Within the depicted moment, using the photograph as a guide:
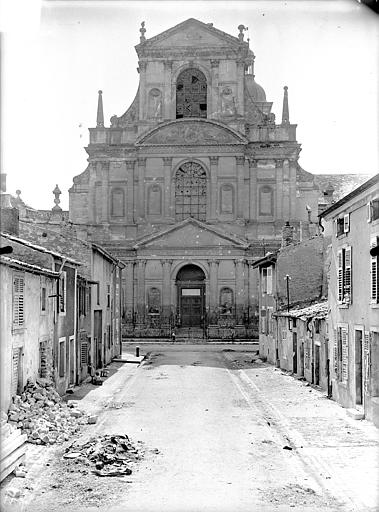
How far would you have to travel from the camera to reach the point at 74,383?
85.3 feet

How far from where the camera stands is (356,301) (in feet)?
66.5

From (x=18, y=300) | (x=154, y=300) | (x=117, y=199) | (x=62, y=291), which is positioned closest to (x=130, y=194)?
(x=117, y=199)

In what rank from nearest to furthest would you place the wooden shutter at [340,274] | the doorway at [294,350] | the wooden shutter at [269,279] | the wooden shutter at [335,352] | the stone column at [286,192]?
the wooden shutter at [340,274]
the wooden shutter at [335,352]
the doorway at [294,350]
the wooden shutter at [269,279]
the stone column at [286,192]

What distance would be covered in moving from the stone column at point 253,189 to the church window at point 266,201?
1.32 feet

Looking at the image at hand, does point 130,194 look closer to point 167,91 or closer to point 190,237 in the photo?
point 190,237

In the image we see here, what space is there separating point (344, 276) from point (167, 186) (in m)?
35.9

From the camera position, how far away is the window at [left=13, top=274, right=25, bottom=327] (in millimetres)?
18592

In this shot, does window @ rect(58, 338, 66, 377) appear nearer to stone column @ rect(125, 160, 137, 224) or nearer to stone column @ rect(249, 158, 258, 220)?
stone column @ rect(125, 160, 137, 224)

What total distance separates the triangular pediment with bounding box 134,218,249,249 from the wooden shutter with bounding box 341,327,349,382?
106 ft

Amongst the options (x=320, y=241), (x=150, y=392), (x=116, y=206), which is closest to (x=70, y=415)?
(x=150, y=392)

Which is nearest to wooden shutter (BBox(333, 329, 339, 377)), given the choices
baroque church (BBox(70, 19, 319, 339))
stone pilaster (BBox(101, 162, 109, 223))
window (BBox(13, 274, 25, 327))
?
window (BBox(13, 274, 25, 327))

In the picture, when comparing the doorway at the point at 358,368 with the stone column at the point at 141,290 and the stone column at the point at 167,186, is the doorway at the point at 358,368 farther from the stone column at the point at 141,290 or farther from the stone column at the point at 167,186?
the stone column at the point at 167,186

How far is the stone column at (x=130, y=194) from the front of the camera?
187 ft

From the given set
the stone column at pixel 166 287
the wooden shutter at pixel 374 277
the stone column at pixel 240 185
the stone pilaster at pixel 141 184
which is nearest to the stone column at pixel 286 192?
the stone column at pixel 240 185
